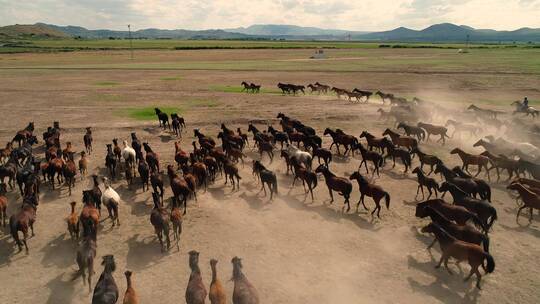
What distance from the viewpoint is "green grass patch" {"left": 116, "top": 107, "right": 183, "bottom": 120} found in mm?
27469

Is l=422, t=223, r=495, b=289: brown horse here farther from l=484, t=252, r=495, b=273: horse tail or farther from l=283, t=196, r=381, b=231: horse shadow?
l=283, t=196, r=381, b=231: horse shadow

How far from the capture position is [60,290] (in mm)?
9023

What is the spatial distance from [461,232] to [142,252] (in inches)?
339

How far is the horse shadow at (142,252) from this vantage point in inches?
396

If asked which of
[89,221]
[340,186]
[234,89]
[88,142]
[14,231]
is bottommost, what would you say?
[14,231]

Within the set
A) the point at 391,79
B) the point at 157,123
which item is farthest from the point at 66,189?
the point at 391,79

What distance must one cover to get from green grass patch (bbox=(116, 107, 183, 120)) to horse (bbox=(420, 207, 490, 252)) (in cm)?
2145

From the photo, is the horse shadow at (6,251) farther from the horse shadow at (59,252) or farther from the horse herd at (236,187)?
the horse shadow at (59,252)

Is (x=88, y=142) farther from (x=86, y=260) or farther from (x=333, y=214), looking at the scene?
(x=333, y=214)

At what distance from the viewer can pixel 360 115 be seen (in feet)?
92.4

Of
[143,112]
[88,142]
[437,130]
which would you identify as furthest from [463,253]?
[143,112]

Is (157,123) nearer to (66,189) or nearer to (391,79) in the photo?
(66,189)

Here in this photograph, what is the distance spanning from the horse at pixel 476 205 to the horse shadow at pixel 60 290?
36.8 feet

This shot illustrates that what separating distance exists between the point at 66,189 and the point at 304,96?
85.6ft
